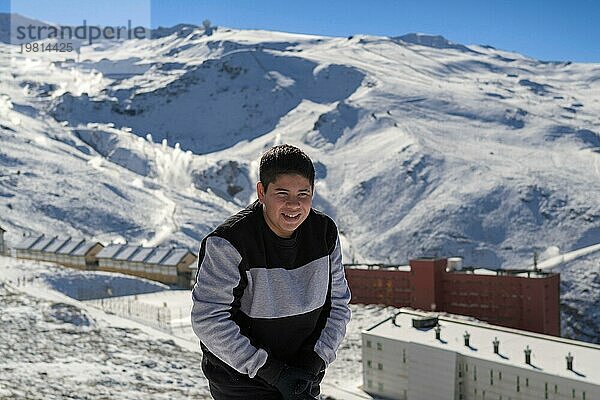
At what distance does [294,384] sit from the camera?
3.49 metres

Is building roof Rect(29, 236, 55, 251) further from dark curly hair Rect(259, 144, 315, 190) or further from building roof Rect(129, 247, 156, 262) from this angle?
dark curly hair Rect(259, 144, 315, 190)

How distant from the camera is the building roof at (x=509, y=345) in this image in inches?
761

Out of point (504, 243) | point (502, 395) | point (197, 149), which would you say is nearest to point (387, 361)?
point (502, 395)

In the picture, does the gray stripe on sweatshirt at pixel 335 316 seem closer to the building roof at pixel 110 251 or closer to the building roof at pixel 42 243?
the building roof at pixel 110 251

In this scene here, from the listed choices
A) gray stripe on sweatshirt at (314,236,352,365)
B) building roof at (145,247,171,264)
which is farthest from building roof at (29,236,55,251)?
gray stripe on sweatshirt at (314,236,352,365)

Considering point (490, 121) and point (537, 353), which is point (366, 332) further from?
point (490, 121)

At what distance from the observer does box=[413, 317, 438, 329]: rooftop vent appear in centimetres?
2439

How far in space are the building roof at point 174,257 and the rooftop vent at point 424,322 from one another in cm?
1936

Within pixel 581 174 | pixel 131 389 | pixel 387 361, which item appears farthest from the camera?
pixel 581 174

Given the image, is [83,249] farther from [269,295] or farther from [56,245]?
[269,295]

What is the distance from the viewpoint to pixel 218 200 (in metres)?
84.2

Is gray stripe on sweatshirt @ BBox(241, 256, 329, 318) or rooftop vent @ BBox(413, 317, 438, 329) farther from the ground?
gray stripe on sweatshirt @ BBox(241, 256, 329, 318)

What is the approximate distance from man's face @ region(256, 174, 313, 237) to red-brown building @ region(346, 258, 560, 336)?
106 ft

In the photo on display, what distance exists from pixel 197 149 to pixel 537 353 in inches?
3861
